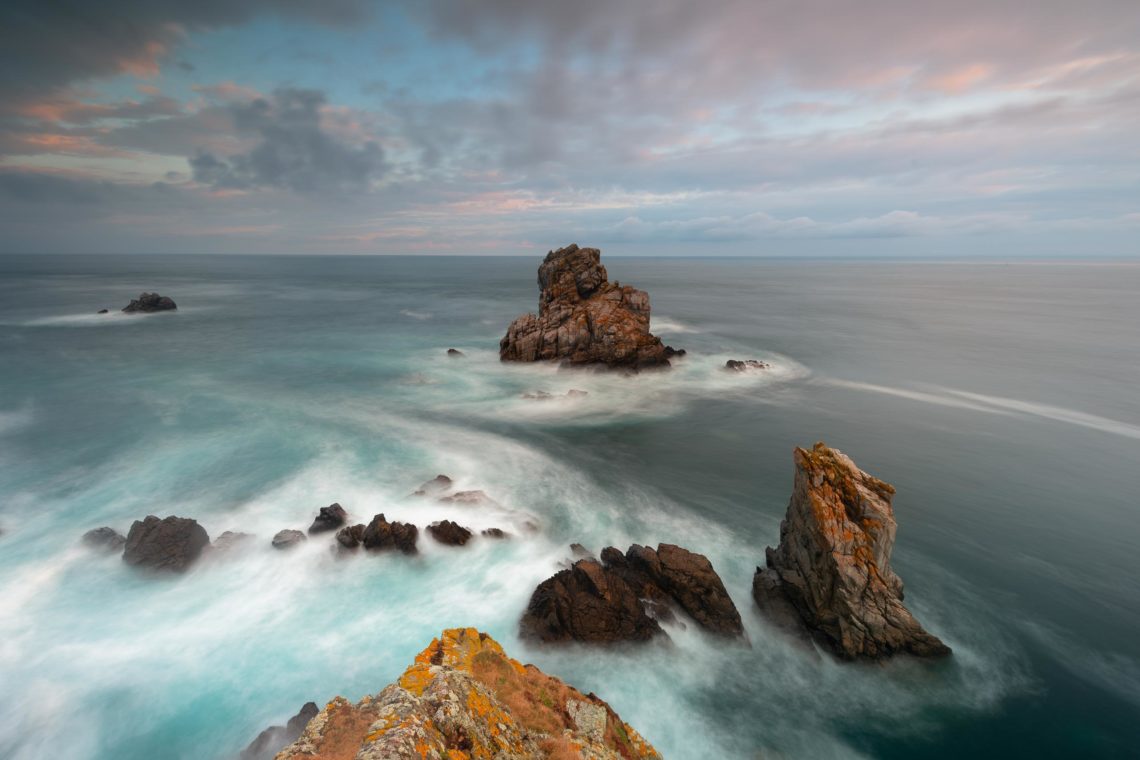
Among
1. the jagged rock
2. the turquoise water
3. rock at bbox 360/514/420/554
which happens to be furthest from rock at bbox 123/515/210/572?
rock at bbox 360/514/420/554

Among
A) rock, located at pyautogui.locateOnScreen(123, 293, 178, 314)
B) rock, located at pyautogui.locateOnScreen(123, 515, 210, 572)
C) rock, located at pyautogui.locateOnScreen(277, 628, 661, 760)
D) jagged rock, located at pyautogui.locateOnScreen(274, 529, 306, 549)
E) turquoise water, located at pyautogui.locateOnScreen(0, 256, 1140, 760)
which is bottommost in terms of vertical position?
turquoise water, located at pyautogui.locateOnScreen(0, 256, 1140, 760)

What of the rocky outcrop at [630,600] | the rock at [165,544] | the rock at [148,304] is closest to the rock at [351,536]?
the rock at [165,544]

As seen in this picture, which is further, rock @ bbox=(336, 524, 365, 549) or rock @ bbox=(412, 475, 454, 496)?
rock @ bbox=(412, 475, 454, 496)

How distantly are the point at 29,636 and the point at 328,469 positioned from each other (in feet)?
45.7

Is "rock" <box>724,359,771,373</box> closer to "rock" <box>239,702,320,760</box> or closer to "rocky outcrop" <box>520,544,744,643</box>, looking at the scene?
"rocky outcrop" <box>520,544,744,643</box>

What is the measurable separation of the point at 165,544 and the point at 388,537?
30.0 feet

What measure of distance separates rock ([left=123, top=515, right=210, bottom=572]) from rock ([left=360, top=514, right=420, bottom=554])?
6877 mm

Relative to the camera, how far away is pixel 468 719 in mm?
8312

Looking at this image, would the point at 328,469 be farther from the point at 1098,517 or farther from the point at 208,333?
the point at 208,333

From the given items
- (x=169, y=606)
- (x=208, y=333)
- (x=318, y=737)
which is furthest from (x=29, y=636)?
(x=208, y=333)

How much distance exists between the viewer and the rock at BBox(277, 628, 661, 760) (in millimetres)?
7598

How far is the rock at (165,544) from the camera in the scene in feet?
68.3

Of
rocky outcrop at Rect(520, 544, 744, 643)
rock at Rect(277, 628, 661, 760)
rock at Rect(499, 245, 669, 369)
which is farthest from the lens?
rock at Rect(499, 245, 669, 369)

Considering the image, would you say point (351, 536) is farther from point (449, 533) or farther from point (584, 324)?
point (584, 324)
